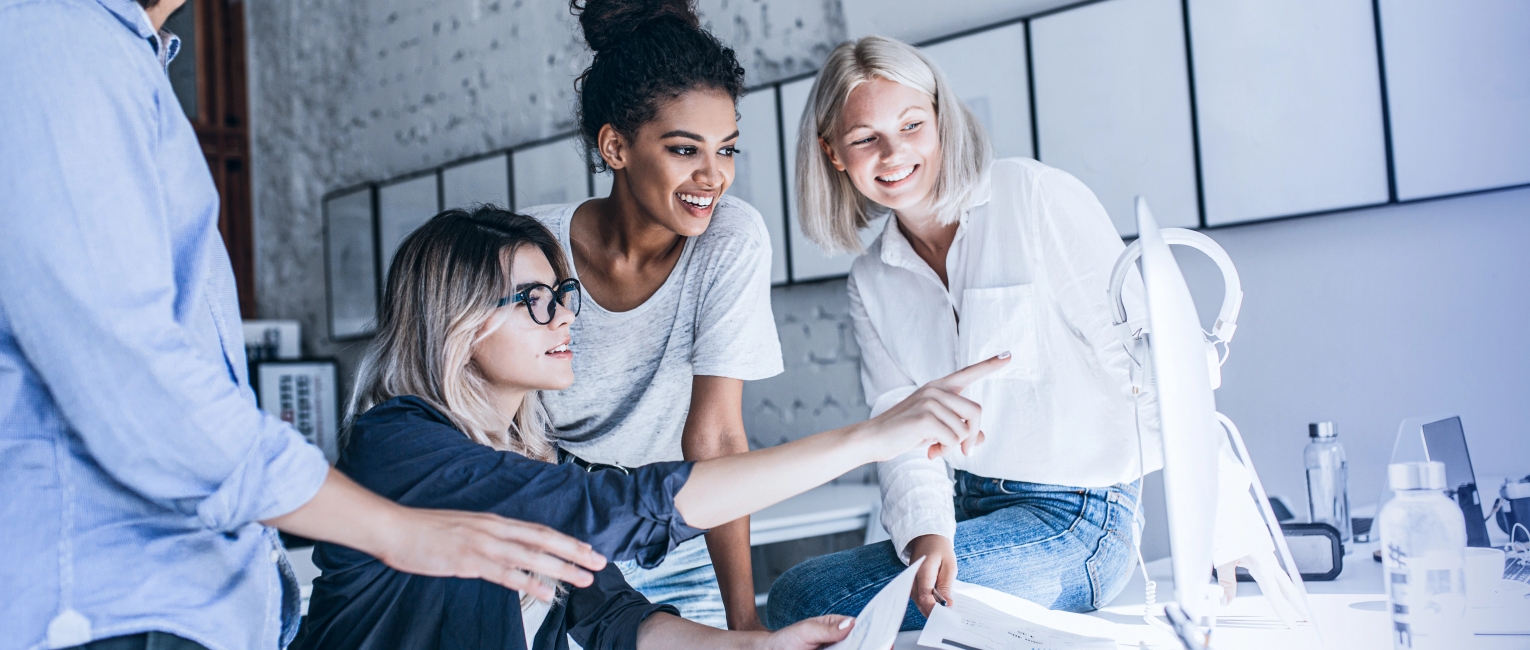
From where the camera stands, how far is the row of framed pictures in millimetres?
1797

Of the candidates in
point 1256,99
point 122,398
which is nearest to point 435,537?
point 122,398

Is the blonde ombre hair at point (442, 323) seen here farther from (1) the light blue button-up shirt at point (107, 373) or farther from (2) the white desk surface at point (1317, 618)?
(2) the white desk surface at point (1317, 618)

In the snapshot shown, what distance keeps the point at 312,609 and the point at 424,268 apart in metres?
0.46

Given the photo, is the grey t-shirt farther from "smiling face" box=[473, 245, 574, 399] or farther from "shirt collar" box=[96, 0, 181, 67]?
"shirt collar" box=[96, 0, 181, 67]

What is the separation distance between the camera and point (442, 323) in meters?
1.36

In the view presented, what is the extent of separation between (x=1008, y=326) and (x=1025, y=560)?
39cm

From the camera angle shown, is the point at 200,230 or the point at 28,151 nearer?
the point at 28,151

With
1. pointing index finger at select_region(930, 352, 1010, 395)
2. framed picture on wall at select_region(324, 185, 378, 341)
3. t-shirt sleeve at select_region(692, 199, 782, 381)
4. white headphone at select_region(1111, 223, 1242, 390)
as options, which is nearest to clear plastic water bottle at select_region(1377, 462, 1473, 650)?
white headphone at select_region(1111, 223, 1242, 390)

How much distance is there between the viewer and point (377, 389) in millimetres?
1369

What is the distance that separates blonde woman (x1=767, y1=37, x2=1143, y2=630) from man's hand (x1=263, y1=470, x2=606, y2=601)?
0.64m

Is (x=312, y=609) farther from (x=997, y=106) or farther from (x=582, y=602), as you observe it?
(x=997, y=106)

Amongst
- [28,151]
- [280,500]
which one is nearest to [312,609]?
[280,500]

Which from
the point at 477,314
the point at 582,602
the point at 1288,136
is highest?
the point at 1288,136

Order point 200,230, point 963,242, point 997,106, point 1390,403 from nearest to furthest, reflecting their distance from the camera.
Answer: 1. point 200,230
2. point 963,242
3. point 1390,403
4. point 997,106
